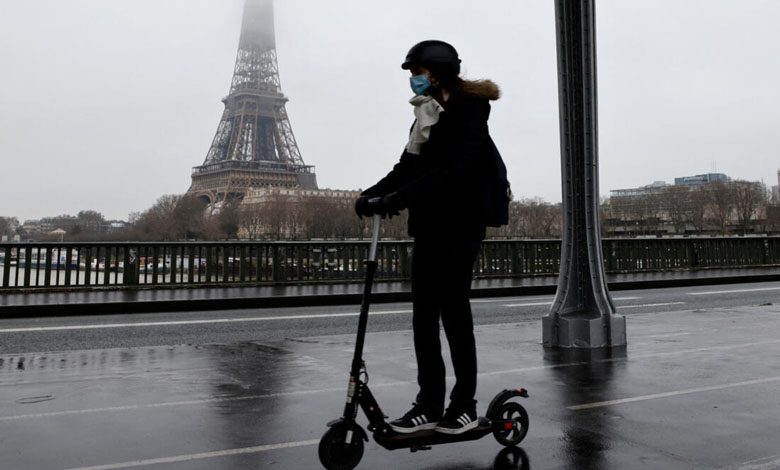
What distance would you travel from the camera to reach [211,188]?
94125 mm

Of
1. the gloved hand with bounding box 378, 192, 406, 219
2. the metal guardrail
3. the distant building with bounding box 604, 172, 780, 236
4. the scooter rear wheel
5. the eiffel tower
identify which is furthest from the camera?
the distant building with bounding box 604, 172, 780, 236

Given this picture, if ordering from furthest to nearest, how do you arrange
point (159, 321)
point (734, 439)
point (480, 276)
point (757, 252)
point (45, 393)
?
point (757, 252) → point (480, 276) → point (159, 321) → point (45, 393) → point (734, 439)

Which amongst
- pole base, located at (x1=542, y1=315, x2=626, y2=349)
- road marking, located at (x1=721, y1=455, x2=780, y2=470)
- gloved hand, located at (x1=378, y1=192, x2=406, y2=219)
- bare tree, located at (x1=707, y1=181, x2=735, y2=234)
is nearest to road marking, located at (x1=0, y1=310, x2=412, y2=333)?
pole base, located at (x1=542, y1=315, x2=626, y2=349)

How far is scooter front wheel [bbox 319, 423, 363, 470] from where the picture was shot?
3043 mm

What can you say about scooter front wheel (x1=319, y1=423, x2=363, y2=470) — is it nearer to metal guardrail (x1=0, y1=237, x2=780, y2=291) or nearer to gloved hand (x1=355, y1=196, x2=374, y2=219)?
gloved hand (x1=355, y1=196, x2=374, y2=219)

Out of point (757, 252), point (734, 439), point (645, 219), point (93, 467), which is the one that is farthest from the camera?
point (645, 219)

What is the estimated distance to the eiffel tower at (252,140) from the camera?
93.2 m

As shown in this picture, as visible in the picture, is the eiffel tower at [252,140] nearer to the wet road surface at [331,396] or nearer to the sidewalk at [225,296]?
the sidewalk at [225,296]

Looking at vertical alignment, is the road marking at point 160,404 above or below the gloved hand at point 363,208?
below

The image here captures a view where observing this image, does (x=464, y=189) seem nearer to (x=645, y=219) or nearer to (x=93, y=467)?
(x=93, y=467)

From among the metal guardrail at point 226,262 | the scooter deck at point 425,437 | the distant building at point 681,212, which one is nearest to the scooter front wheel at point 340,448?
the scooter deck at point 425,437

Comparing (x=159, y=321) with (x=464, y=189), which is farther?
(x=159, y=321)

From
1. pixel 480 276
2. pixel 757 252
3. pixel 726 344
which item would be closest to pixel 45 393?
pixel 726 344

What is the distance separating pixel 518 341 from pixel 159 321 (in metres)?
5.21
